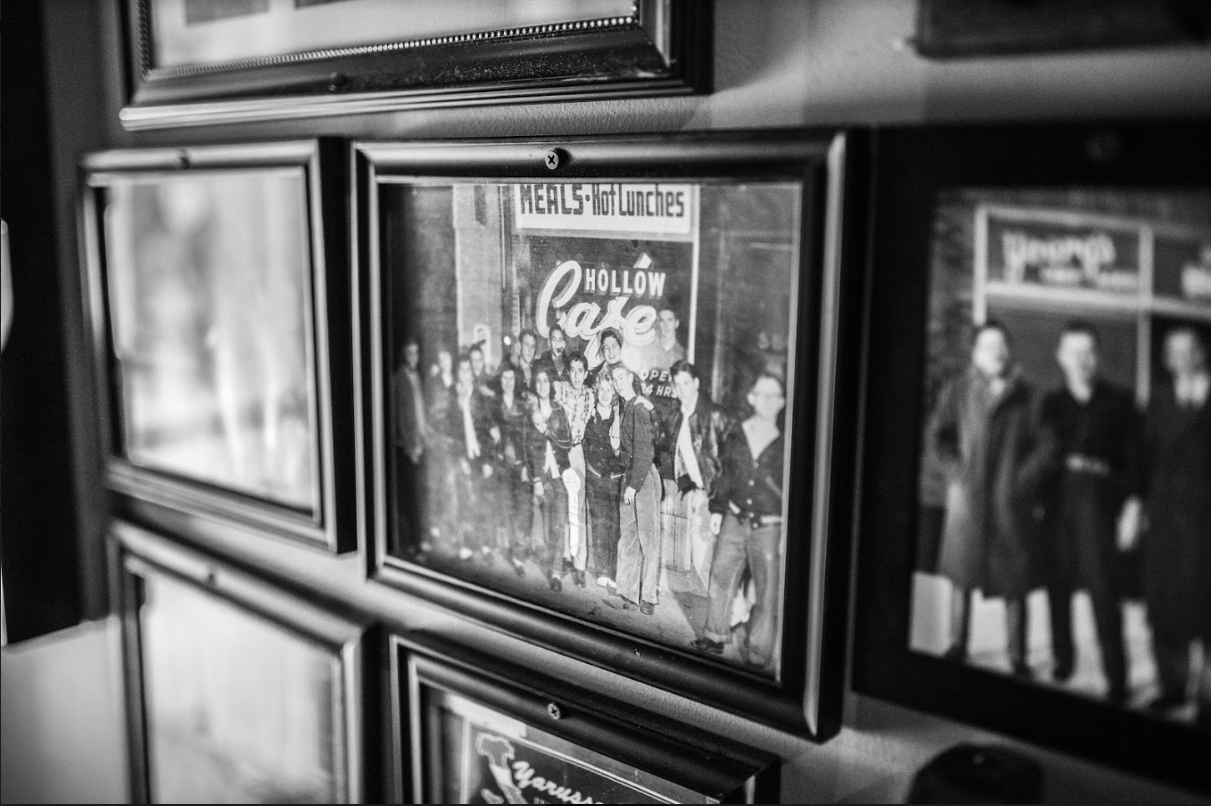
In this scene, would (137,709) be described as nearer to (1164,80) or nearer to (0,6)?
(0,6)

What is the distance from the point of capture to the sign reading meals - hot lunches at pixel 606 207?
20.6 inches

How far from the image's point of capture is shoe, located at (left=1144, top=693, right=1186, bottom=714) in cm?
41

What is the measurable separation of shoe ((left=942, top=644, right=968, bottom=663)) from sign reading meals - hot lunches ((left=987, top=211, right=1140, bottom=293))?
0.17 m

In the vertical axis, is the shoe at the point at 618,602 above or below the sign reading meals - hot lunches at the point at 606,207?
below

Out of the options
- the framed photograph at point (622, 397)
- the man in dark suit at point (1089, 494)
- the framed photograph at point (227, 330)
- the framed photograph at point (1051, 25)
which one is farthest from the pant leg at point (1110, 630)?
the framed photograph at point (227, 330)

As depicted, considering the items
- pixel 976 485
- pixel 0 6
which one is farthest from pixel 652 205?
pixel 0 6

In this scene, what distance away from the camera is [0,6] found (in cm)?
87

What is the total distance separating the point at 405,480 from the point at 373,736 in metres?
0.22

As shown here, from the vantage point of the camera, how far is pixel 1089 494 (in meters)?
0.42

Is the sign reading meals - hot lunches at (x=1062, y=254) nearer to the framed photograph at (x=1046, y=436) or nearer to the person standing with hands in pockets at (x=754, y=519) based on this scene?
the framed photograph at (x=1046, y=436)

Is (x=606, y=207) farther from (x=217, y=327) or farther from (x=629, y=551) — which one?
(x=217, y=327)

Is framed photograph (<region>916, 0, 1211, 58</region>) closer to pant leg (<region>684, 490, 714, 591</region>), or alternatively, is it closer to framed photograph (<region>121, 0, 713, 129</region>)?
framed photograph (<region>121, 0, 713, 129</region>)

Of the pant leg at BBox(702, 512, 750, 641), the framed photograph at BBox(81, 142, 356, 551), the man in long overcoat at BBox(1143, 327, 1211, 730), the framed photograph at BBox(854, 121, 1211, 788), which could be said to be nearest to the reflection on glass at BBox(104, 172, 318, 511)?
the framed photograph at BBox(81, 142, 356, 551)

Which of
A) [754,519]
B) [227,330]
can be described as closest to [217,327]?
[227,330]
